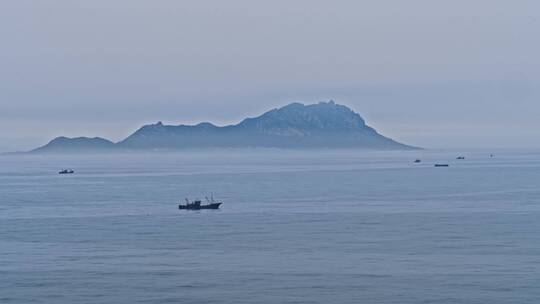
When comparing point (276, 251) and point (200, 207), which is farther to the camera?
point (200, 207)

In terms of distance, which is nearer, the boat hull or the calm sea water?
the calm sea water

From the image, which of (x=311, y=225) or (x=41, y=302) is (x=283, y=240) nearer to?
(x=311, y=225)

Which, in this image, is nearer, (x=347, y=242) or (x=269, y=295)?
(x=269, y=295)

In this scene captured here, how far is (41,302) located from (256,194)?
59.1 metres

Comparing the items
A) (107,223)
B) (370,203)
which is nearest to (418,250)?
(107,223)

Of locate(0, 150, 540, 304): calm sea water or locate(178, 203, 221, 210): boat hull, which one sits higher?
locate(178, 203, 221, 210): boat hull

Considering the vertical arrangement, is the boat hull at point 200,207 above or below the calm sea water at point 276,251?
above

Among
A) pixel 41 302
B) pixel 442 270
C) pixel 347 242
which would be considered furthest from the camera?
pixel 347 242

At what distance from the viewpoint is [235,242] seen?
49875mm

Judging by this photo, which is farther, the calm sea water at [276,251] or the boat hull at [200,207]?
the boat hull at [200,207]

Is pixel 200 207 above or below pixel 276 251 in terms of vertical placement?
above

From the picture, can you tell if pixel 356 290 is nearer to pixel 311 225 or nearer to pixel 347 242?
pixel 347 242

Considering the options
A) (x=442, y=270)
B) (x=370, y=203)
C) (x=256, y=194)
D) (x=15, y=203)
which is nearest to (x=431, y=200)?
(x=370, y=203)

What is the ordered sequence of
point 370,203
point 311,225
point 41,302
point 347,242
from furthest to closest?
point 370,203, point 311,225, point 347,242, point 41,302
